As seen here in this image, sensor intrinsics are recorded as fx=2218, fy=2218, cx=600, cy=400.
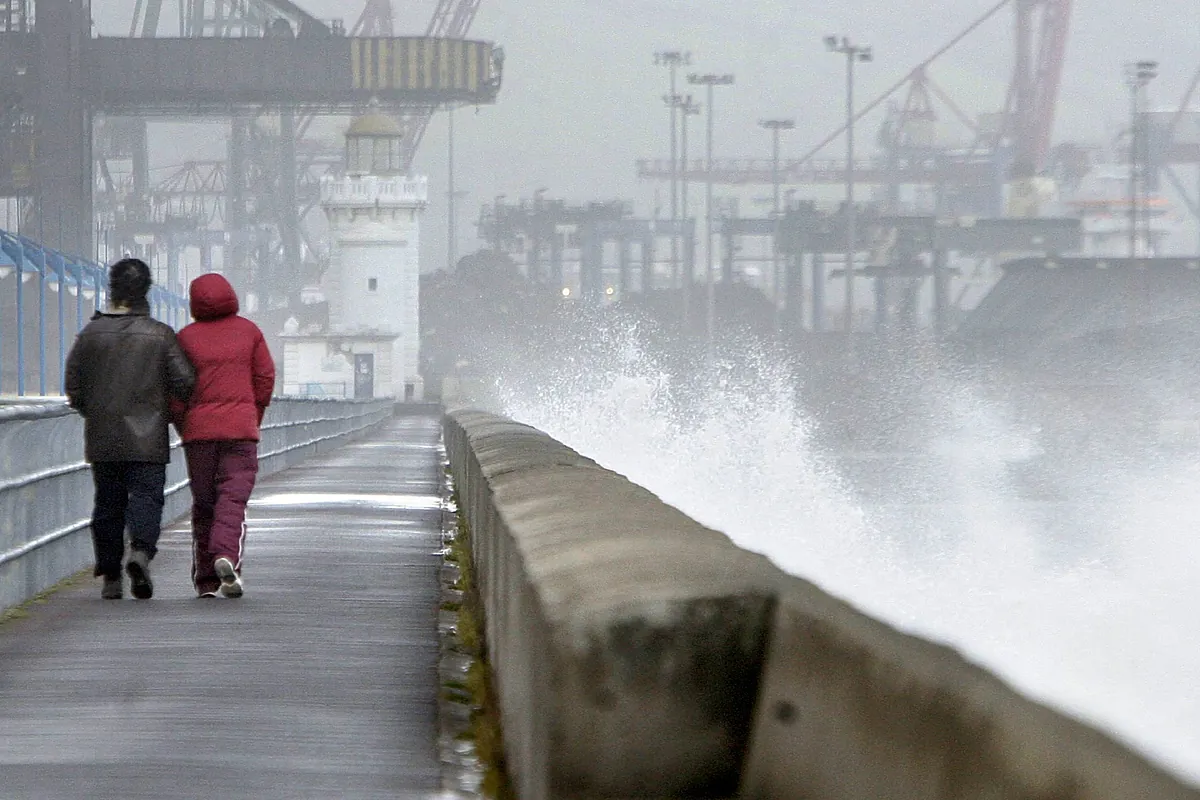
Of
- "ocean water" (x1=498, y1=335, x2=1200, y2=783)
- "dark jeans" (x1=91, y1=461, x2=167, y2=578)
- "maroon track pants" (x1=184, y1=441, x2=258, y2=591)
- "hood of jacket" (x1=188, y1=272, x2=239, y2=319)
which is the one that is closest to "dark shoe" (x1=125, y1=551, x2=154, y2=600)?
"dark jeans" (x1=91, y1=461, x2=167, y2=578)

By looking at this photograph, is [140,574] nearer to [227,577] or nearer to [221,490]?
[227,577]

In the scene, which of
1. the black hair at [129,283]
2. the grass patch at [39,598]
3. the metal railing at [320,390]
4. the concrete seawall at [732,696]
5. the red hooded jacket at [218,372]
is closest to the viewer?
the concrete seawall at [732,696]

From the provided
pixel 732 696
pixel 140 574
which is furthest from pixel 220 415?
pixel 732 696

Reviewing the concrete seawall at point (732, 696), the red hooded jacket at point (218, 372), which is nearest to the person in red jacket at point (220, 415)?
the red hooded jacket at point (218, 372)

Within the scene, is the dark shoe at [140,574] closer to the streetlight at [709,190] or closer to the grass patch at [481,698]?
the grass patch at [481,698]

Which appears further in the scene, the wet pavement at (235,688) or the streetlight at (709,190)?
the streetlight at (709,190)

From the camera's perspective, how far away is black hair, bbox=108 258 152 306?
422 inches

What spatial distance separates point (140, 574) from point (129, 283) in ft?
4.74

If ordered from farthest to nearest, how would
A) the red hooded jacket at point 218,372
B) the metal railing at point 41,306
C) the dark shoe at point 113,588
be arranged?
1. the metal railing at point 41,306
2. the dark shoe at point 113,588
3. the red hooded jacket at point 218,372

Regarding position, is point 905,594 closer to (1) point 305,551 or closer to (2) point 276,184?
(1) point 305,551

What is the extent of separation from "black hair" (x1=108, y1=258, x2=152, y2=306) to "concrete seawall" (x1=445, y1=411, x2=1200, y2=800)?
504cm

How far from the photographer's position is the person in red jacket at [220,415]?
10.8 metres

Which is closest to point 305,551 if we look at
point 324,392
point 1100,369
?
point 324,392

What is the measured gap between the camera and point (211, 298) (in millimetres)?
10891
